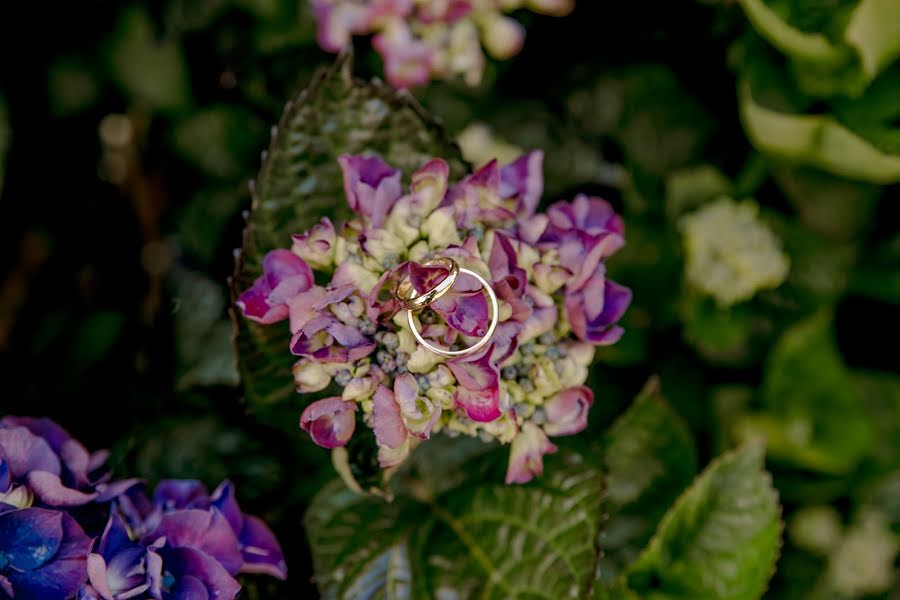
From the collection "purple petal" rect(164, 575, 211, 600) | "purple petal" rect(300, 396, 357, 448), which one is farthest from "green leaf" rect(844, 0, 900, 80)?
"purple petal" rect(164, 575, 211, 600)

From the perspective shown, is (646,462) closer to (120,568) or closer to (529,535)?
(529,535)

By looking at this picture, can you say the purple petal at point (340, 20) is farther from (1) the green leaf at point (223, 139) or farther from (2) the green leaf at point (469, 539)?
(2) the green leaf at point (469, 539)

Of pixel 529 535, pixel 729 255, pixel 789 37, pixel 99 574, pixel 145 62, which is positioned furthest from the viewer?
pixel 145 62

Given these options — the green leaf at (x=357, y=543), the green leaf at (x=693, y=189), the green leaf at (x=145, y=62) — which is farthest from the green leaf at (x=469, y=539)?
the green leaf at (x=145, y=62)

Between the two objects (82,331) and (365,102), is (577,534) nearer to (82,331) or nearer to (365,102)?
(365,102)

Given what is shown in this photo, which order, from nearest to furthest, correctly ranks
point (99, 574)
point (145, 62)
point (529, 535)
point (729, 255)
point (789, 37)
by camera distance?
point (99, 574) < point (529, 535) < point (789, 37) < point (729, 255) < point (145, 62)

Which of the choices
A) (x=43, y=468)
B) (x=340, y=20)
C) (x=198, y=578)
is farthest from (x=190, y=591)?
(x=340, y=20)
